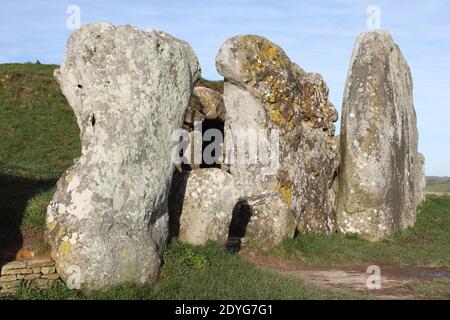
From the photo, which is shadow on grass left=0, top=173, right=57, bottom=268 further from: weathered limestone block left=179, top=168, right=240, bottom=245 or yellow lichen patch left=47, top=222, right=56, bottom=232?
weathered limestone block left=179, top=168, right=240, bottom=245

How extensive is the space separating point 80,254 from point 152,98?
275cm

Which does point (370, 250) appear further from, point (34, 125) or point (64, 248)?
point (34, 125)

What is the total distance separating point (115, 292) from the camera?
30.4ft

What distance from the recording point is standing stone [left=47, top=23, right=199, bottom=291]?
373 inches

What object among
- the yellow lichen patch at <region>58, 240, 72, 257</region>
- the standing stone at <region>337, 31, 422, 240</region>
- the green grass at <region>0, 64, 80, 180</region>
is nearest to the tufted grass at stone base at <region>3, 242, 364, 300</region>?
the yellow lichen patch at <region>58, 240, 72, 257</region>

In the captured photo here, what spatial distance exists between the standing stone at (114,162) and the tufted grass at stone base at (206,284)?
0.94 ft

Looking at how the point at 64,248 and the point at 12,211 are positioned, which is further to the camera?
the point at 12,211

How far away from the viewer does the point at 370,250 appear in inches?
655

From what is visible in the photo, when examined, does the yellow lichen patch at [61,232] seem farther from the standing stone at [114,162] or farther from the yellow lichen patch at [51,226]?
the yellow lichen patch at [51,226]

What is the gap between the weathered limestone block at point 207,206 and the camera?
40.1 ft

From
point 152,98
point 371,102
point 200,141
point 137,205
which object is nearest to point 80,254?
point 137,205

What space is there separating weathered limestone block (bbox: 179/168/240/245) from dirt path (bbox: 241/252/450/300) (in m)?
1.38

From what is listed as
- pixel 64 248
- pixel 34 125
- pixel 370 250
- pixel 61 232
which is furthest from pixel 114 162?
pixel 34 125

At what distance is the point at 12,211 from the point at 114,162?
2.50m
